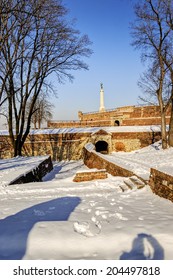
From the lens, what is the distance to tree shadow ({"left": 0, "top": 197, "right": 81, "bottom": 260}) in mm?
3131

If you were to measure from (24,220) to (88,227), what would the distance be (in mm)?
1287

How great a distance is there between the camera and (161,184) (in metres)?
5.78

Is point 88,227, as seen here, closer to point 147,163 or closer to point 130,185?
point 130,185

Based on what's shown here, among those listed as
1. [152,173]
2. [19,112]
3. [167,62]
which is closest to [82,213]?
[152,173]

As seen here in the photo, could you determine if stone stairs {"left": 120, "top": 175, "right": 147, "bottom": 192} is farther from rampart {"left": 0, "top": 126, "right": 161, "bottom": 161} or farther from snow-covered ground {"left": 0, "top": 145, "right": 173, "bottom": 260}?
rampart {"left": 0, "top": 126, "right": 161, "bottom": 161}

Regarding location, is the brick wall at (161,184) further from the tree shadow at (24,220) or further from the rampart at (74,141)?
the rampart at (74,141)

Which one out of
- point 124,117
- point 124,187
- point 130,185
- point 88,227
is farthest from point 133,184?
point 124,117

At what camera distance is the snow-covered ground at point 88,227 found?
10.0ft

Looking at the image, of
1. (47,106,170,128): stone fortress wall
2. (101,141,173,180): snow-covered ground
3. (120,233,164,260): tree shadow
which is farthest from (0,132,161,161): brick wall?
(120,233,164,260): tree shadow

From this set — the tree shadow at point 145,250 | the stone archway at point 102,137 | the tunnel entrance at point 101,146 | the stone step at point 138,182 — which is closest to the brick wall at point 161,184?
the stone step at point 138,182

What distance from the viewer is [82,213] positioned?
182 inches

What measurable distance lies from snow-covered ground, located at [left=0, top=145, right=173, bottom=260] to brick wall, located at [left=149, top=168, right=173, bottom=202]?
17 cm
